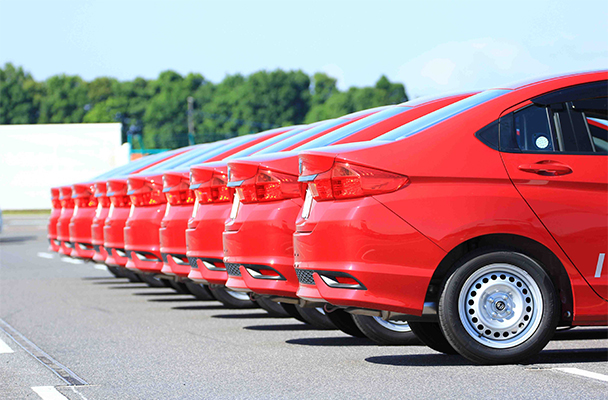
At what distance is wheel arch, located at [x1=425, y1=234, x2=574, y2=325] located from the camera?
6.47 meters

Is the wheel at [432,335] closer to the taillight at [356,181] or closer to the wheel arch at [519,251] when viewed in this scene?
the wheel arch at [519,251]

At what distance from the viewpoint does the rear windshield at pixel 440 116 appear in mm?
6699

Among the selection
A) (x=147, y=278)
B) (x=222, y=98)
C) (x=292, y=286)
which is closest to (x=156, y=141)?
(x=222, y=98)

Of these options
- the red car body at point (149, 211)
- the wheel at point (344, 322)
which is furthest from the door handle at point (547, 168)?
the red car body at point (149, 211)

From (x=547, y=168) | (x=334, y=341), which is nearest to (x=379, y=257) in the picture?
(x=547, y=168)

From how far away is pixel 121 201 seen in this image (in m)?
11.9

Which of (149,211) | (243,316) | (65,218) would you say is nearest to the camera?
(243,316)

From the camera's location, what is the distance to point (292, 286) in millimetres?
7293

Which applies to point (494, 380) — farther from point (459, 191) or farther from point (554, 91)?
point (554, 91)

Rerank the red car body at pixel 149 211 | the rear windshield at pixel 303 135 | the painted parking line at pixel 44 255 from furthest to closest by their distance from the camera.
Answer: the painted parking line at pixel 44 255 < the red car body at pixel 149 211 < the rear windshield at pixel 303 135

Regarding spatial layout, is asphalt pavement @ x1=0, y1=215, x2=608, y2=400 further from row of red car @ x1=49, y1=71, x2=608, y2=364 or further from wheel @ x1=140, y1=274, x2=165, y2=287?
wheel @ x1=140, y1=274, x2=165, y2=287

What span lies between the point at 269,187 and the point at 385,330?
132 cm

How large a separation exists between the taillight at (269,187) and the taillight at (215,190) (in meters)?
0.93

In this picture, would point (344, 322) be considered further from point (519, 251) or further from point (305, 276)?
point (519, 251)
